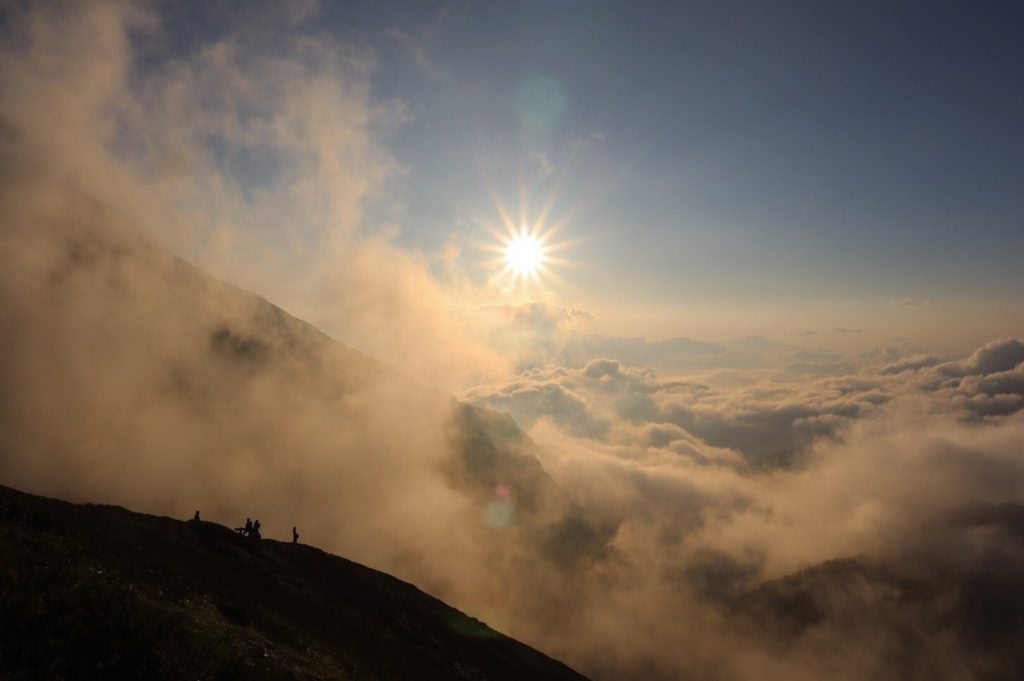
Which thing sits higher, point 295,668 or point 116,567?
point 116,567

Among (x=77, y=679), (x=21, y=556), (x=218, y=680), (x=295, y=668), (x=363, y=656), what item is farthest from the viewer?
(x=363, y=656)

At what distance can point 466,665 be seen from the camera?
65.9 m

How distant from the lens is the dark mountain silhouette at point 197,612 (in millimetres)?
16250

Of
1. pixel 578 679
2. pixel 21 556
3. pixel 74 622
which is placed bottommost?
pixel 578 679

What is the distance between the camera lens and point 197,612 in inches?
1133

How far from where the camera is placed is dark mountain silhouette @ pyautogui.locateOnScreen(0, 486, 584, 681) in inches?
640

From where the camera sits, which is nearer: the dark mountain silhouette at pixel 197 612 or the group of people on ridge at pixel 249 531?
the dark mountain silhouette at pixel 197 612

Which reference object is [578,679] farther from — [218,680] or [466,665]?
[218,680]

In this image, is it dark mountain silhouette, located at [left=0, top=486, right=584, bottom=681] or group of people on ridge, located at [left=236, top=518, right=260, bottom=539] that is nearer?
dark mountain silhouette, located at [left=0, top=486, right=584, bottom=681]

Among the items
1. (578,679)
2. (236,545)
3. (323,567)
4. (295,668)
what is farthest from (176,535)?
(578,679)

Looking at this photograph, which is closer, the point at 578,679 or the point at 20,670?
the point at 20,670

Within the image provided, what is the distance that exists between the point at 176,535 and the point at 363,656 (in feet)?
102

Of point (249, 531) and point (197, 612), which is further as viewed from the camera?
point (249, 531)

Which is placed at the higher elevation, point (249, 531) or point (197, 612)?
point (249, 531)
